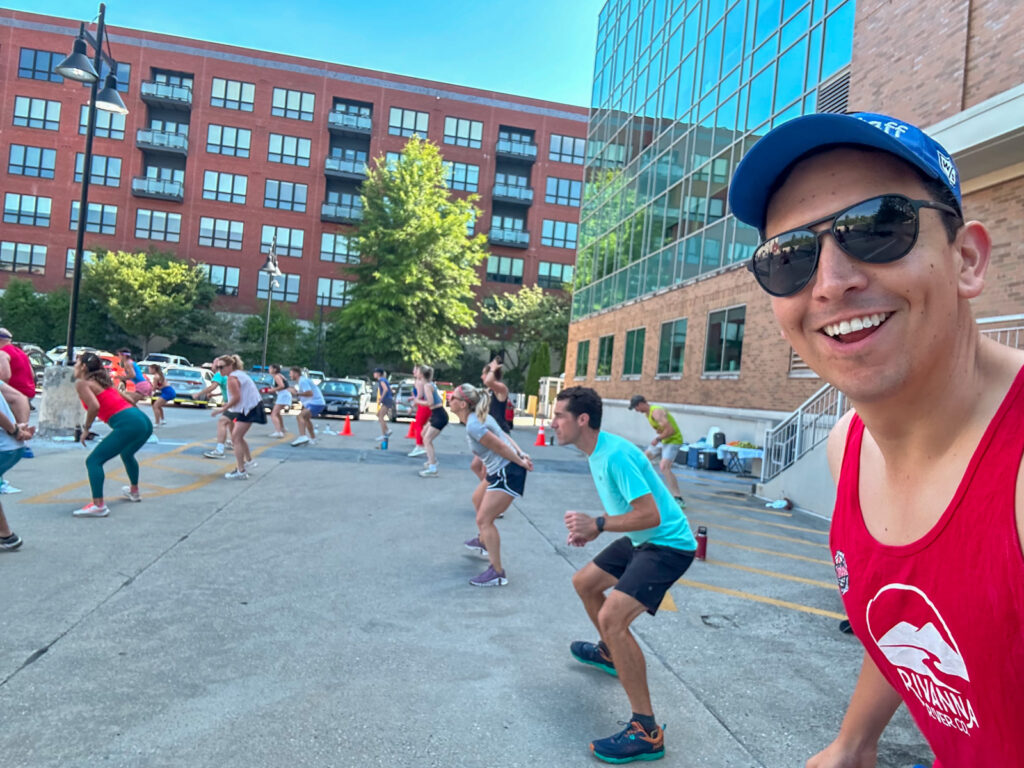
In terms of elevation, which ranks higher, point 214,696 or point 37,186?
point 37,186

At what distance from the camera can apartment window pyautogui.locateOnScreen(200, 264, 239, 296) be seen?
4709 cm

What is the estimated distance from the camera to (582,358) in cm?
3161

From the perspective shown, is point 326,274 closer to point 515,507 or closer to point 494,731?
point 515,507

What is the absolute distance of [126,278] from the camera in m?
40.8

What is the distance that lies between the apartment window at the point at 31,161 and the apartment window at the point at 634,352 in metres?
42.2

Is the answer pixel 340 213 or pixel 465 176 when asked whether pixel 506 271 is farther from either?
pixel 340 213

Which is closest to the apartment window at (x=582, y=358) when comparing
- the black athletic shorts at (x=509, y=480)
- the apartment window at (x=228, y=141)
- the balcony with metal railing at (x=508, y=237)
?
the balcony with metal railing at (x=508, y=237)

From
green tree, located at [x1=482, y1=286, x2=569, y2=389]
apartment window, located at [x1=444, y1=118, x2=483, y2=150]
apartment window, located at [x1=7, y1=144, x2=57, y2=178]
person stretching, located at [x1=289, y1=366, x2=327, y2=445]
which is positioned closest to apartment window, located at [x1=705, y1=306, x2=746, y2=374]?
person stretching, located at [x1=289, y1=366, x2=327, y2=445]

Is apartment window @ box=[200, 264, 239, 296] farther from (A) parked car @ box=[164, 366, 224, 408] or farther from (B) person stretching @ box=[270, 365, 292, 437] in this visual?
(B) person stretching @ box=[270, 365, 292, 437]

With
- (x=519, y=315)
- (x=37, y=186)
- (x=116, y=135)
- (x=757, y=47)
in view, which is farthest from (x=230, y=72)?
(x=757, y=47)

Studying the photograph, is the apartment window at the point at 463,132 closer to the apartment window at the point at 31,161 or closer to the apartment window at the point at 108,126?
the apartment window at the point at 108,126

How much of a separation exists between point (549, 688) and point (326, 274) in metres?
47.9

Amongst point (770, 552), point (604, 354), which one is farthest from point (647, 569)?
point (604, 354)

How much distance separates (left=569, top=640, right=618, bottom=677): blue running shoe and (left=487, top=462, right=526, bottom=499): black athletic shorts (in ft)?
6.98
